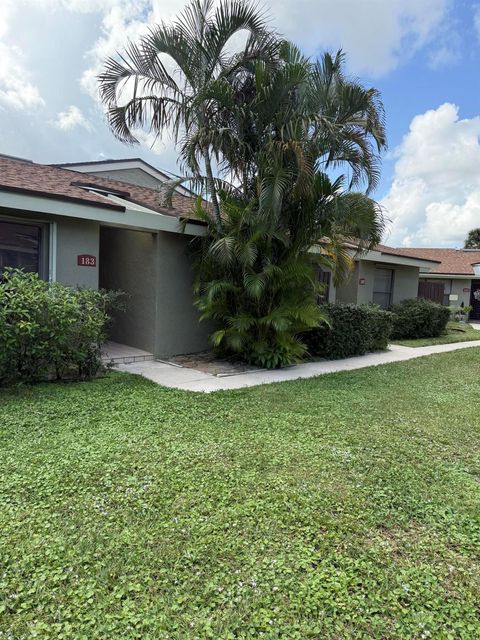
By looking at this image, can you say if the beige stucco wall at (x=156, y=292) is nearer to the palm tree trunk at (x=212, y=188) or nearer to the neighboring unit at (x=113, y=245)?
the neighboring unit at (x=113, y=245)

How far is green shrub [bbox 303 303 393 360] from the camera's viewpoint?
391 inches

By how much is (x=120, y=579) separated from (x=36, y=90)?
16922 millimetres

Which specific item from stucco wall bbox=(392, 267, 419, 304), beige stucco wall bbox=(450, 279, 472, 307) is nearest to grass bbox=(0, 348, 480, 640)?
stucco wall bbox=(392, 267, 419, 304)

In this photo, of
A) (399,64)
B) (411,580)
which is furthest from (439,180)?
(411,580)

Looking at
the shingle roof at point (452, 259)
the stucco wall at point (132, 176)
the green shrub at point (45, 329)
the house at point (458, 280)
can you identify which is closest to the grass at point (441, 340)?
the shingle roof at point (452, 259)

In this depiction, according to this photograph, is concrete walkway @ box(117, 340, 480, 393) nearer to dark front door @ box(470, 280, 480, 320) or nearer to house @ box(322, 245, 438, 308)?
house @ box(322, 245, 438, 308)

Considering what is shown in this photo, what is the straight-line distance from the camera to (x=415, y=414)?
Answer: 18.6ft

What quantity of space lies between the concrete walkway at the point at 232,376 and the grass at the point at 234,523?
1.45 meters

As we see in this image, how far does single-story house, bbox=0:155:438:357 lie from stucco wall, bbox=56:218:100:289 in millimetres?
17

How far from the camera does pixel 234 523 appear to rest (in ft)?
9.60

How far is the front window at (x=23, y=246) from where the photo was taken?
23.4ft

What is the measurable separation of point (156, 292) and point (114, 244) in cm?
198

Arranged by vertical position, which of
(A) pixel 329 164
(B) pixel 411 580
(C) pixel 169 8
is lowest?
(B) pixel 411 580

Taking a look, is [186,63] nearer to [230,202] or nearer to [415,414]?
[230,202]
